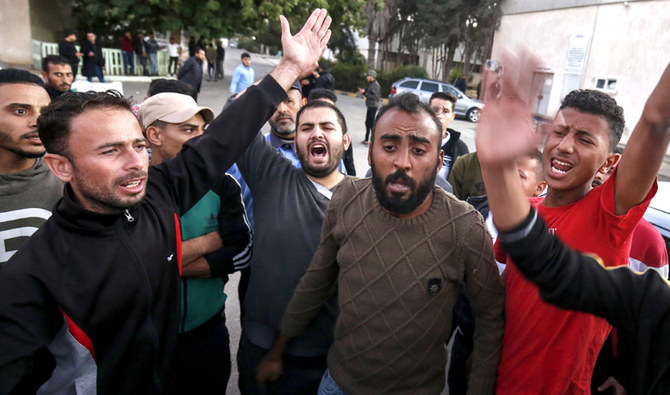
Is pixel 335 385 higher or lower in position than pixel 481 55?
lower

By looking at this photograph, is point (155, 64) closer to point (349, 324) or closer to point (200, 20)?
point (200, 20)

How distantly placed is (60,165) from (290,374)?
139 centimetres

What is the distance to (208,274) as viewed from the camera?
2244 mm

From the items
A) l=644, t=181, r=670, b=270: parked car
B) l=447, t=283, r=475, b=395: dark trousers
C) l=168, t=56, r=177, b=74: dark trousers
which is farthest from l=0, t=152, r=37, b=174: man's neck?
l=168, t=56, r=177, b=74: dark trousers

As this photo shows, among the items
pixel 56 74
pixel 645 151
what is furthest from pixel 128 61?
pixel 645 151

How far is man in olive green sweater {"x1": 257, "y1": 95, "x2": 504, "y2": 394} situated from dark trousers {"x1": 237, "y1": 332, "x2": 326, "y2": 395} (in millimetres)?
406

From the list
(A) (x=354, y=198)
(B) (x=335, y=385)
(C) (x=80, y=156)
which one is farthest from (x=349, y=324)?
(C) (x=80, y=156)

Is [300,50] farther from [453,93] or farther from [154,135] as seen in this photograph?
[453,93]

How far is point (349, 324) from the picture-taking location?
1751 mm

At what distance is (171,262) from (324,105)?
136 centimetres

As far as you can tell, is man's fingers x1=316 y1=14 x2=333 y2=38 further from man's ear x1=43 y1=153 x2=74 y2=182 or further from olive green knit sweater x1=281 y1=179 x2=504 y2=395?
man's ear x1=43 y1=153 x2=74 y2=182

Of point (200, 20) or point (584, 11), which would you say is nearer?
point (584, 11)

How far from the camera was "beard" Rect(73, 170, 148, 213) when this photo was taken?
4.93 feet

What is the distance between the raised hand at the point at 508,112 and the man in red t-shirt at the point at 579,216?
10 cm
